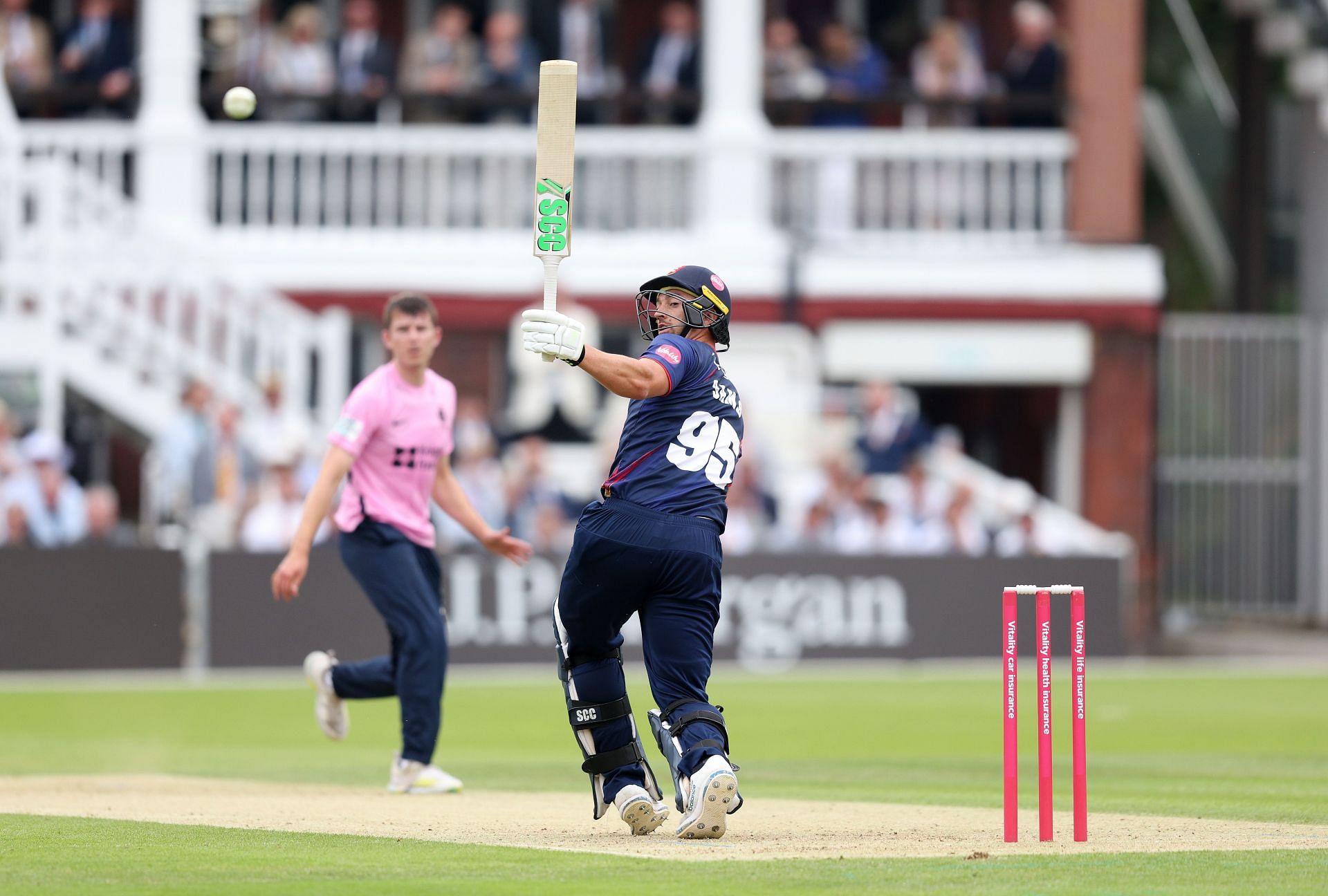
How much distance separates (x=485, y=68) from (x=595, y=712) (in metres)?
17.5

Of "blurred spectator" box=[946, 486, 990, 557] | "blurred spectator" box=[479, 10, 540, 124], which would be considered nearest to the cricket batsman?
"blurred spectator" box=[946, 486, 990, 557]

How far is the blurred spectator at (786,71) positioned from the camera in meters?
25.3

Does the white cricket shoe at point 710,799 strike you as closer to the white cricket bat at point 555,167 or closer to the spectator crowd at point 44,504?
the white cricket bat at point 555,167

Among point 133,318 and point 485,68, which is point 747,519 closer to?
point 133,318

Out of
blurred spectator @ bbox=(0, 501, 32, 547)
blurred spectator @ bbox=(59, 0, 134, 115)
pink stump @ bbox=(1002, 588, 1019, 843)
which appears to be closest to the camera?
pink stump @ bbox=(1002, 588, 1019, 843)

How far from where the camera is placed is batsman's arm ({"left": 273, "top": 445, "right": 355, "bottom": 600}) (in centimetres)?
975

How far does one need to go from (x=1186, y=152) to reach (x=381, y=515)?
74.4ft

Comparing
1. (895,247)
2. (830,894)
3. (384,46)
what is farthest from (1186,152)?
Result: (830,894)

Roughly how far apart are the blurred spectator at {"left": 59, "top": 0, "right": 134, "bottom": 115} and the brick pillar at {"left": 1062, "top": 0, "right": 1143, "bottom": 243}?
10.6 m

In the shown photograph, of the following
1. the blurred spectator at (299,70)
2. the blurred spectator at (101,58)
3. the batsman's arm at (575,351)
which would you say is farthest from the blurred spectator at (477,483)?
the batsman's arm at (575,351)

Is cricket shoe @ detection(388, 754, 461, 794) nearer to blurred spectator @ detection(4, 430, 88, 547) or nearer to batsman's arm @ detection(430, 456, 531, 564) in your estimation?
batsman's arm @ detection(430, 456, 531, 564)

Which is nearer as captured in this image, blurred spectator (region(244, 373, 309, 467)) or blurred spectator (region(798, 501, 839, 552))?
blurred spectator (region(244, 373, 309, 467))

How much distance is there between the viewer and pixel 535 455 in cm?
2012

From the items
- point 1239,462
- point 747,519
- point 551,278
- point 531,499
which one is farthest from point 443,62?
point 551,278
